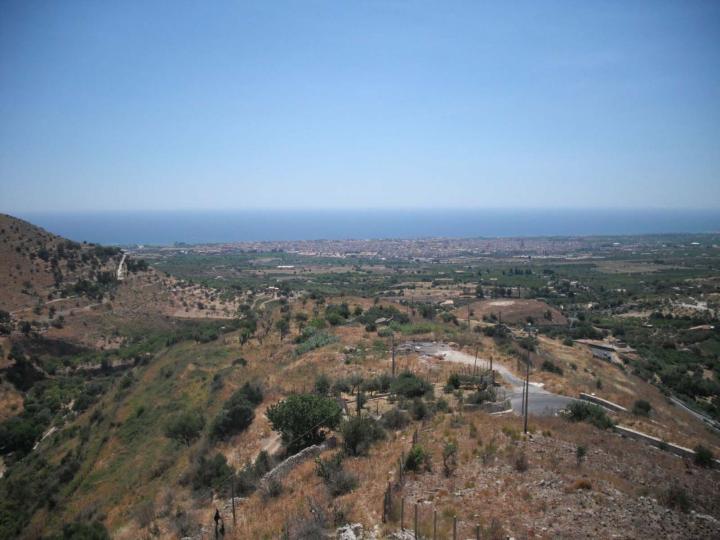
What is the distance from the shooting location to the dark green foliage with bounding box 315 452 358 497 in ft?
36.8

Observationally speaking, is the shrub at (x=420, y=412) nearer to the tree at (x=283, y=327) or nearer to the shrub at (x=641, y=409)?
the shrub at (x=641, y=409)

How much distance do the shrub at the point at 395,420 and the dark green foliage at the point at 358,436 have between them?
106 centimetres

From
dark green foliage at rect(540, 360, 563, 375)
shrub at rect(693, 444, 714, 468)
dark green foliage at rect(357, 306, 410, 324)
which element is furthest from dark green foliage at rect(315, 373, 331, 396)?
dark green foliage at rect(357, 306, 410, 324)

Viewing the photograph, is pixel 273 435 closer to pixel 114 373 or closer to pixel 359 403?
pixel 359 403

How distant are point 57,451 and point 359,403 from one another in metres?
20.8

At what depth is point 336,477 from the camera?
11523 millimetres

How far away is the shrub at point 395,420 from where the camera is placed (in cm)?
1550

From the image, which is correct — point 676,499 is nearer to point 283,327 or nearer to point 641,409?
point 641,409

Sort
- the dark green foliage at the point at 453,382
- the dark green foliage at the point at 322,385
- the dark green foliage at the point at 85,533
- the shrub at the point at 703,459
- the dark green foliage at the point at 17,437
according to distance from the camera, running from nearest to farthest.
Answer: the dark green foliage at the point at 85,533
the shrub at the point at 703,459
the dark green foliage at the point at 453,382
the dark green foliage at the point at 322,385
the dark green foliage at the point at 17,437

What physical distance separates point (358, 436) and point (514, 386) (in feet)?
36.2

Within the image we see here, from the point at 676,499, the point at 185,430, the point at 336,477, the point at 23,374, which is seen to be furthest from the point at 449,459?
the point at 23,374

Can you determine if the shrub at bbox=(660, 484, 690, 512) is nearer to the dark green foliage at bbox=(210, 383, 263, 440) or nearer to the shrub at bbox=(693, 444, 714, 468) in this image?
the shrub at bbox=(693, 444, 714, 468)

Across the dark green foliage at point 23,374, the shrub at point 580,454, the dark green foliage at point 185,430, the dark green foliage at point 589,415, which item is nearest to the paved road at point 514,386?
the dark green foliage at point 589,415

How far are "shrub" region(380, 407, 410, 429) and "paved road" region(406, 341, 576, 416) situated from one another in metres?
4.71
